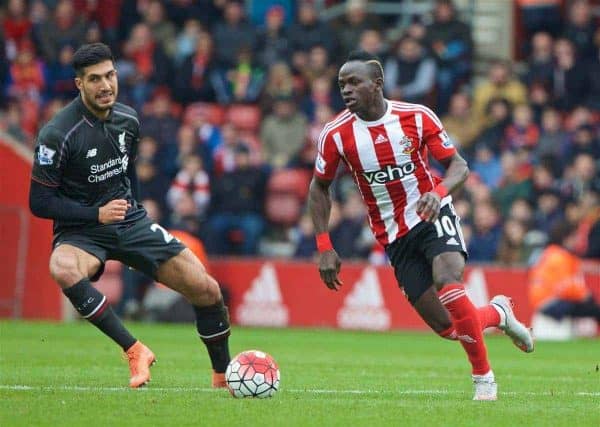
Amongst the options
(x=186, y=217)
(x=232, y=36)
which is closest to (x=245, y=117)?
(x=232, y=36)

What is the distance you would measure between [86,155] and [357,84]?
76.4 inches

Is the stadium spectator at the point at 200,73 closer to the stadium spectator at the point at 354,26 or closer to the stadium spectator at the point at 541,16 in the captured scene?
the stadium spectator at the point at 354,26

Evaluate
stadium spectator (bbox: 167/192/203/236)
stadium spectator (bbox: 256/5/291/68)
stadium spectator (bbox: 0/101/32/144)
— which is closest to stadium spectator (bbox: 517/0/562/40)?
stadium spectator (bbox: 256/5/291/68)

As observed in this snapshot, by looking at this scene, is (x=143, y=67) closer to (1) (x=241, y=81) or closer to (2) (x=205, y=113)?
(2) (x=205, y=113)

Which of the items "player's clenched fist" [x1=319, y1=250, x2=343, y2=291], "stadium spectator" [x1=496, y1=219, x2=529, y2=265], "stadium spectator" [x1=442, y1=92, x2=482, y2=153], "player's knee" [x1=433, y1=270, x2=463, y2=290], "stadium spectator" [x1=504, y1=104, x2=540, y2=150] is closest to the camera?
"player's knee" [x1=433, y1=270, x2=463, y2=290]

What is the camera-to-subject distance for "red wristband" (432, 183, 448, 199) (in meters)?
9.22

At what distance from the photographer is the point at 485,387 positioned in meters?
9.24

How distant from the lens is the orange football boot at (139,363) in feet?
32.1

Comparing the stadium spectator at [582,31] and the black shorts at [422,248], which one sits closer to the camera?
the black shorts at [422,248]

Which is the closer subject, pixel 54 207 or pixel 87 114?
pixel 54 207

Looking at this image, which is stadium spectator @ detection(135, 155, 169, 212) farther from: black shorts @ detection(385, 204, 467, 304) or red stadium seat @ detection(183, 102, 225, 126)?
black shorts @ detection(385, 204, 467, 304)

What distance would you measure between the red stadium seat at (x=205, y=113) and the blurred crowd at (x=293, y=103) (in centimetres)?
3

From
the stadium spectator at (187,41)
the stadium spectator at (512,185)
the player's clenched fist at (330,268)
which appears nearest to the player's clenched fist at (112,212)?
the player's clenched fist at (330,268)

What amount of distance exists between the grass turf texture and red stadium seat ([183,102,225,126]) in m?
5.53
